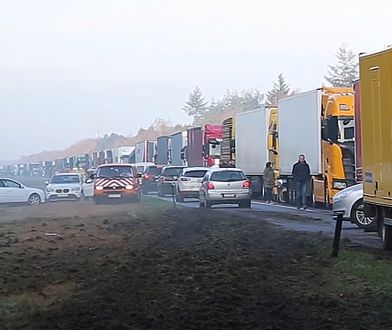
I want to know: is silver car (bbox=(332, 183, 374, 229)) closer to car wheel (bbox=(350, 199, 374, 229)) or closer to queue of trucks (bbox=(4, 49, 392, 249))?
car wheel (bbox=(350, 199, 374, 229))

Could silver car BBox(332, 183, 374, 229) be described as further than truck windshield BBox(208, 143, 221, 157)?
No

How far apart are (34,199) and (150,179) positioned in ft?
50.7

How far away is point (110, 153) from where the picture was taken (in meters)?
90.1

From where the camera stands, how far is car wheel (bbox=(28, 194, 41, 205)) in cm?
4388

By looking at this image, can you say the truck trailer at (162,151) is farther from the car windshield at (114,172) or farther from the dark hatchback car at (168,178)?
the car windshield at (114,172)

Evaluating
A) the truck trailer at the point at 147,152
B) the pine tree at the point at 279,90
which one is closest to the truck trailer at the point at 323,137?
the truck trailer at the point at 147,152

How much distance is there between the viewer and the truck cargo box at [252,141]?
41906 mm

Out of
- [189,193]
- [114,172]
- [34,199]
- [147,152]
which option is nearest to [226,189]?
[189,193]

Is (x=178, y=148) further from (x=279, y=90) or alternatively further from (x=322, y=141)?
(x=279, y=90)

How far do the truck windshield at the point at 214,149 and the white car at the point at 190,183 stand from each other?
32.0 feet

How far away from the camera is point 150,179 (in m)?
58.9

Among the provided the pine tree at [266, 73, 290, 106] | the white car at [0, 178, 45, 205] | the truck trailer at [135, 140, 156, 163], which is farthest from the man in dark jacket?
the pine tree at [266, 73, 290, 106]

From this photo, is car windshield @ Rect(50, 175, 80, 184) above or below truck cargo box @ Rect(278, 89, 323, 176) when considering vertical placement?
below

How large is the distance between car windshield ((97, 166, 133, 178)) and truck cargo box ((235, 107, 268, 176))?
18.3ft
